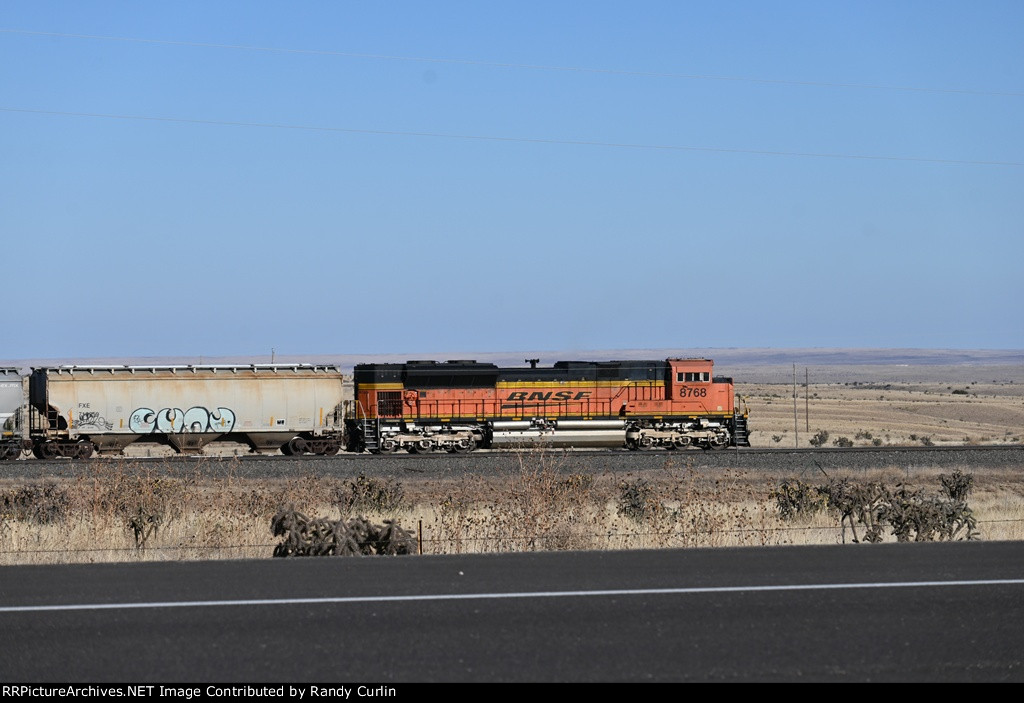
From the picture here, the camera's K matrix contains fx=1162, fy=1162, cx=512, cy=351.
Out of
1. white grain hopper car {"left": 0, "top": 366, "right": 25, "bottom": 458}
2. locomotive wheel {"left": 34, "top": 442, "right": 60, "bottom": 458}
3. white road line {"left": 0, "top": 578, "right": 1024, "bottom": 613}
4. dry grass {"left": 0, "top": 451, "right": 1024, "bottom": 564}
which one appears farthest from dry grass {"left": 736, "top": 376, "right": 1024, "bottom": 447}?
white road line {"left": 0, "top": 578, "right": 1024, "bottom": 613}

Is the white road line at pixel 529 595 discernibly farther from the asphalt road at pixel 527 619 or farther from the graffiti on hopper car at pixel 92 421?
the graffiti on hopper car at pixel 92 421

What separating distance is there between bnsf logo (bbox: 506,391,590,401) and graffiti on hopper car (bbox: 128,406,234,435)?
930 centimetres

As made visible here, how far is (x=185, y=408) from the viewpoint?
36844 millimetres

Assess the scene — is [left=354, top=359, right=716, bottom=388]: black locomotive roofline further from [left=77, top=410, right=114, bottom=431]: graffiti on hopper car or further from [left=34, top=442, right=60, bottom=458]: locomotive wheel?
[left=34, top=442, right=60, bottom=458]: locomotive wheel

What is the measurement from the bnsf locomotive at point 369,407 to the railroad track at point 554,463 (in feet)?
9.97

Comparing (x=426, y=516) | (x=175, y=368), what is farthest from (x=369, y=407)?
(x=426, y=516)

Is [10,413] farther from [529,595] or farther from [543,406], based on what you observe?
[529,595]

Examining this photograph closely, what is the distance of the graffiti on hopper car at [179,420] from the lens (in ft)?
120

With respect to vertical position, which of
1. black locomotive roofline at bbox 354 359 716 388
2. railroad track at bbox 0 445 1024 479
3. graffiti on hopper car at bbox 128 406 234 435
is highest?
black locomotive roofline at bbox 354 359 716 388

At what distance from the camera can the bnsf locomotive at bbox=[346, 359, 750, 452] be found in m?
38.2

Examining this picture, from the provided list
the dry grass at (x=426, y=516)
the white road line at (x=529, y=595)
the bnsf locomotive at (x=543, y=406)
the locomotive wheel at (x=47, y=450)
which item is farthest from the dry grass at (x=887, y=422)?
the white road line at (x=529, y=595)

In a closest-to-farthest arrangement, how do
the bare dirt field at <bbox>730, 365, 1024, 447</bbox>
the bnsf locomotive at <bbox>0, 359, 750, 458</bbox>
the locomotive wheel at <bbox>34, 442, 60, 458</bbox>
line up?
the locomotive wheel at <bbox>34, 442, 60, 458</bbox>, the bnsf locomotive at <bbox>0, 359, 750, 458</bbox>, the bare dirt field at <bbox>730, 365, 1024, 447</bbox>

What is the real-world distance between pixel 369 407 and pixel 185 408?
5.85 meters

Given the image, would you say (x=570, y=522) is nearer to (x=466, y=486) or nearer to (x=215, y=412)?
(x=466, y=486)
